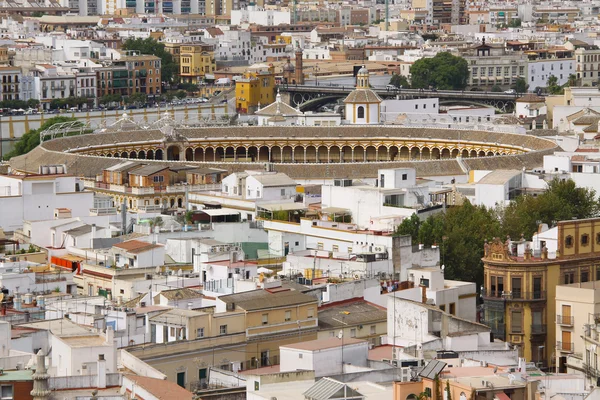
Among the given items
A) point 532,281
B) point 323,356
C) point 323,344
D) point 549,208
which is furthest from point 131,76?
point 323,356

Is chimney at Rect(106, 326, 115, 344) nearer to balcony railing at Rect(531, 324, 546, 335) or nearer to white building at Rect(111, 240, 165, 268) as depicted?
balcony railing at Rect(531, 324, 546, 335)

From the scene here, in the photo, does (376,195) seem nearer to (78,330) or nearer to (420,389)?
(78,330)

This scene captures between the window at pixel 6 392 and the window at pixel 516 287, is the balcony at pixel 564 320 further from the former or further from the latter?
the window at pixel 6 392

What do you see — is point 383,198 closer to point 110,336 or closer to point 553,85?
point 110,336

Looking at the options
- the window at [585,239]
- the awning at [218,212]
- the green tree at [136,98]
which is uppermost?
the window at [585,239]

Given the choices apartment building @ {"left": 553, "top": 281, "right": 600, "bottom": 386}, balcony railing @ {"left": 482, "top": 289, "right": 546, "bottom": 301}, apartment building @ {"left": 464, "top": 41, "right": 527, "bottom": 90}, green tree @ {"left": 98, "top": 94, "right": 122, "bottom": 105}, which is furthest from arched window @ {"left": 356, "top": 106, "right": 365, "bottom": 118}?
apartment building @ {"left": 553, "top": 281, "right": 600, "bottom": 386}

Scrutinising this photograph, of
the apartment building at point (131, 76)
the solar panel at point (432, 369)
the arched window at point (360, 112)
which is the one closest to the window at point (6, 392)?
the solar panel at point (432, 369)

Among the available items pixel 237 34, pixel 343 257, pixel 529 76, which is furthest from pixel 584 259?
pixel 237 34

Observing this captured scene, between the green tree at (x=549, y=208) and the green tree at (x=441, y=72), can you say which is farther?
the green tree at (x=441, y=72)
